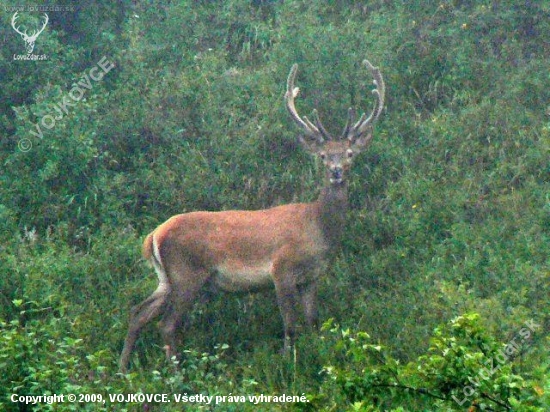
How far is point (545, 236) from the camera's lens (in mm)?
9461

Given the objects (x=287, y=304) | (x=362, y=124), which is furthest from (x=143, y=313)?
(x=362, y=124)

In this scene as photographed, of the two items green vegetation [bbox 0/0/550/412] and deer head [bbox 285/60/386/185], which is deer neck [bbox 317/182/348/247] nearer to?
deer head [bbox 285/60/386/185]

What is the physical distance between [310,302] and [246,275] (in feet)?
2.12

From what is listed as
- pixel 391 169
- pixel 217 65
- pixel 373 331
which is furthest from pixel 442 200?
pixel 217 65

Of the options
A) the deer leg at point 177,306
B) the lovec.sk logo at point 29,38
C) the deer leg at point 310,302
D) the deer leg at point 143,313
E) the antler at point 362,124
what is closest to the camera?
the deer leg at point 143,313

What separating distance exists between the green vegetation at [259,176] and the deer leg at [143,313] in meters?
0.17

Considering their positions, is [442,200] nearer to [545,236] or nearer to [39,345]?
[545,236]

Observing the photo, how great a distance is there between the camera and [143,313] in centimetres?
948

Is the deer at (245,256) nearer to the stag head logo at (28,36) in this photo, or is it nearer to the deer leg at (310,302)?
the deer leg at (310,302)

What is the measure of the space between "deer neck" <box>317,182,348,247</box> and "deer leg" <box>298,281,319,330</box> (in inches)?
17.6

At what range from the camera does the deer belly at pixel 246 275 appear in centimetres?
950

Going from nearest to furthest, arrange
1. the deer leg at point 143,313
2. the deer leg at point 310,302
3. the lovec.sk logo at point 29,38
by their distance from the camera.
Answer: the deer leg at point 143,313, the deer leg at point 310,302, the lovec.sk logo at point 29,38

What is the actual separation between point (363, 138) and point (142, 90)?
11.9ft

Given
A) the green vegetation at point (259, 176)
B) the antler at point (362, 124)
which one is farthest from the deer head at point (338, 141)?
the green vegetation at point (259, 176)
